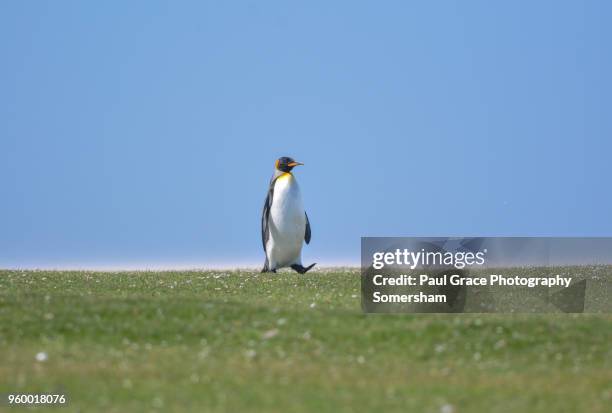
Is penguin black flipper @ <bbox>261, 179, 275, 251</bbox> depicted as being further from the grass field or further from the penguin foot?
the grass field

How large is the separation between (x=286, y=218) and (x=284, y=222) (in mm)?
146

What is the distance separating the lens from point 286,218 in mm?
29141

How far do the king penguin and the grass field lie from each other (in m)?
6.80

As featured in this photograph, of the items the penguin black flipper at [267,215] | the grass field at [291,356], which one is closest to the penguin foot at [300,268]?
the penguin black flipper at [267,215]

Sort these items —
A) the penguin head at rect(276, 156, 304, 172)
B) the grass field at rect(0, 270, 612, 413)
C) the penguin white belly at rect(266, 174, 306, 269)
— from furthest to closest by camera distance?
1. the penguin head at rect(276, 156, 304, 172)
2. the penguin white belly at rect(266, 174, 306, 269)
3. the grass field at rect(0, 270, 612, 413)

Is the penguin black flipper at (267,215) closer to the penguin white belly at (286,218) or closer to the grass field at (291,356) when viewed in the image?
the penguin white belly at (286,218)

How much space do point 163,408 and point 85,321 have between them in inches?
255

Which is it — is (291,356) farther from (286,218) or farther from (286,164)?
(286,164)

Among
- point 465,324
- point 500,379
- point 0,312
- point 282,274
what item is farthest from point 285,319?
point 282,274

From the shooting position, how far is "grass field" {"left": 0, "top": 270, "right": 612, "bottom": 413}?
42.8 ft

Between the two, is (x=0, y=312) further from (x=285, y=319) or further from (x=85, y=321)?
(x=285, y=319)

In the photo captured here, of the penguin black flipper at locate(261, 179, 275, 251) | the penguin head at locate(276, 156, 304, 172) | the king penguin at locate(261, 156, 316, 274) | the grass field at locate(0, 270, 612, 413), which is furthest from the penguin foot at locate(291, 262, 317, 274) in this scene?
the grass field at locate(0, 270, 612, 413)

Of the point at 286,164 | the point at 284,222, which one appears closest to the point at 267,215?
the point at 284,222

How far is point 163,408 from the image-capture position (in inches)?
492
